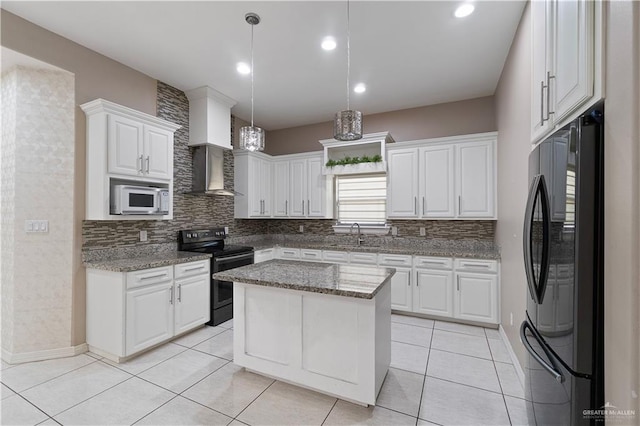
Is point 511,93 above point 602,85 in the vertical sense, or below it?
above

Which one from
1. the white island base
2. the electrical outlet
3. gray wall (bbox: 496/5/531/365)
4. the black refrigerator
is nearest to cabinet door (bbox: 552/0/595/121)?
the black refrigerator

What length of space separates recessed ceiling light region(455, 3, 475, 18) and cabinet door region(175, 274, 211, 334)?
12.3 ft

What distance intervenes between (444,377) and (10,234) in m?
4.20

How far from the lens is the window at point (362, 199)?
187 inches

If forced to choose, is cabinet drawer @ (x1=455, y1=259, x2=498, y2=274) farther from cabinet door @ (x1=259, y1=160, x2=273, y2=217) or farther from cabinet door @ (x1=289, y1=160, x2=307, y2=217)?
cabinet door @ (x1=259, y1=160, x2=273, y2=217)

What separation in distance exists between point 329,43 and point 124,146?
7.75 ft

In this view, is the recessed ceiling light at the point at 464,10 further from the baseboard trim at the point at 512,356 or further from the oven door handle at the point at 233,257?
the oven door handle at the point at 233,257

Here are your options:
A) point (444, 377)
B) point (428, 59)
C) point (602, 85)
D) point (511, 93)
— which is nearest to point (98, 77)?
point (428, 59)

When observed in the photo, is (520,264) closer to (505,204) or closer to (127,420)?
(505,204)

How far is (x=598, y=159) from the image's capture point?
1106 mm

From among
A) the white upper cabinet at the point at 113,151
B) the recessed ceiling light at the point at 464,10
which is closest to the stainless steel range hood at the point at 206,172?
the white upper cabinet at the point at 113,151

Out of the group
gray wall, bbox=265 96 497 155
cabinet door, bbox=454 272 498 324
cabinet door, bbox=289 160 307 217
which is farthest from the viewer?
cabinet door, bbox=289 160 307 217

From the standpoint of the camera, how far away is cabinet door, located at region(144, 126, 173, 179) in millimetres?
3195

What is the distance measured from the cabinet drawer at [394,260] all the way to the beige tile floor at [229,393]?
1.19 metres
